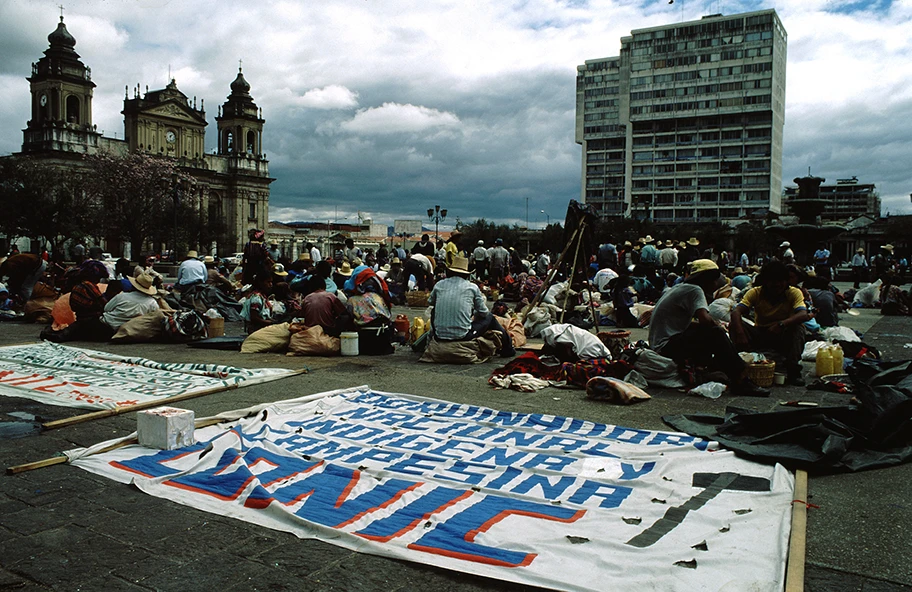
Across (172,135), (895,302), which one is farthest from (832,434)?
(172,135)

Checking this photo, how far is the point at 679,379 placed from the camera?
6.77 m

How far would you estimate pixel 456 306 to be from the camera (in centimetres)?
837

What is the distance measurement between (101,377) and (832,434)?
6.73 meters

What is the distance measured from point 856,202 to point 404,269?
192 m

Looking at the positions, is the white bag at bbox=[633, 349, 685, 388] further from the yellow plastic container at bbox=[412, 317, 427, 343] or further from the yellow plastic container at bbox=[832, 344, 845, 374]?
the yellow plastic container at bbox=[412, 317, 427, 343]

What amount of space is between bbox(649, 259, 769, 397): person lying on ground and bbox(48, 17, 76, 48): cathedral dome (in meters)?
79.8

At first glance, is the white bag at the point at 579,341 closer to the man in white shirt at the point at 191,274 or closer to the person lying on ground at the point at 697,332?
the person lying on ground at the point at 697,332

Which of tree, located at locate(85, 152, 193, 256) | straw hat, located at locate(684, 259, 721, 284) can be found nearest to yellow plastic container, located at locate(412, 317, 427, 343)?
straw hat, located at locate(684, 259, 721, 284)

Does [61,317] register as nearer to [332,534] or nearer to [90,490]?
[90,490]

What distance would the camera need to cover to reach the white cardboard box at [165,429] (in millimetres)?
4262

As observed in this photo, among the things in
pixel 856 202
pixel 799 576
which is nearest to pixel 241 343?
pixel 799 576

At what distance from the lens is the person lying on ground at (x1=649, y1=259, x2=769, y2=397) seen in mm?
6559

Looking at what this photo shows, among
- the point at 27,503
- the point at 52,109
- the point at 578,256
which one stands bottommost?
the point at 27,503

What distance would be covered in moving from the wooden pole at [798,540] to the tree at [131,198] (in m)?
56.2
